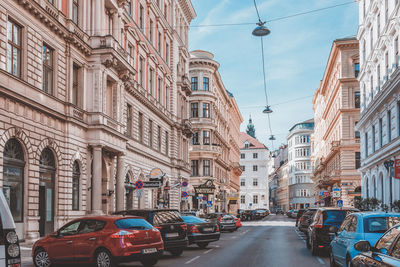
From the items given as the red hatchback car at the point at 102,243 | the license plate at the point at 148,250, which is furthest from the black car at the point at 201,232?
the license plate at the point at 148,250

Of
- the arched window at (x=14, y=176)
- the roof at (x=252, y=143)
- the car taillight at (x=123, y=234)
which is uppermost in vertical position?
the roof at (x=252, y=143)

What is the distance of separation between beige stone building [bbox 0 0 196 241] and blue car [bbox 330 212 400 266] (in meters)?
13.3

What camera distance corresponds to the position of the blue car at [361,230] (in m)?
10.8

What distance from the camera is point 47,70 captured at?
24516mm

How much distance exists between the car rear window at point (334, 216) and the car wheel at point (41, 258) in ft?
28.6

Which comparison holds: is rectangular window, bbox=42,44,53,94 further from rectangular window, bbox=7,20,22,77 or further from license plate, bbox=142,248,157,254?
license plate, bbox=142,248,157,254

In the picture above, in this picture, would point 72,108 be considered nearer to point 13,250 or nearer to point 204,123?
point 13,250

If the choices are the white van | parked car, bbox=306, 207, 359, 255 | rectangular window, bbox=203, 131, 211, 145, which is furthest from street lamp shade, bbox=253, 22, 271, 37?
rectangular window, bbox=203, 131, 211, 145

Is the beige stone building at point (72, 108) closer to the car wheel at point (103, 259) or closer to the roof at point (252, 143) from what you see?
the car wheel at point (103, 259)

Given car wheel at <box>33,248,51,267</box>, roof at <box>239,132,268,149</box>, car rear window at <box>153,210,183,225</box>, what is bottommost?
car wheel at <box>33,248,51,267</box>

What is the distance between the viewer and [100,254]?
44.1 ft

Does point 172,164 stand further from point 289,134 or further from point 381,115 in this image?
point 289,134

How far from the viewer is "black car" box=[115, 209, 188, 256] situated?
1727 cm

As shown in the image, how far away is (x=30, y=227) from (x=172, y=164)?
1089 inches
